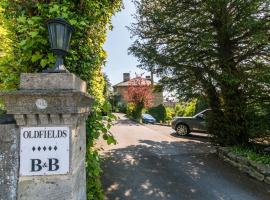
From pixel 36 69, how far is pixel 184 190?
Result: 4304mm

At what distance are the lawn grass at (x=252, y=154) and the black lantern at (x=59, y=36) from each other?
646 centimetres

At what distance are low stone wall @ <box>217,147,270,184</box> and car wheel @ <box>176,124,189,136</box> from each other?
562cm

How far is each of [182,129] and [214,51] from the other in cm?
649

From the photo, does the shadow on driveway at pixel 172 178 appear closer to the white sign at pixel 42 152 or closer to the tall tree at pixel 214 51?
the tall tree at pixel 214 51

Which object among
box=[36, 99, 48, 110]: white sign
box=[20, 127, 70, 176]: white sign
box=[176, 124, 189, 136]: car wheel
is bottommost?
box=[176, 124, 189, 136]: car wheel

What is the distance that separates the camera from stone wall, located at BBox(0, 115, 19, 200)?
2.38 metres

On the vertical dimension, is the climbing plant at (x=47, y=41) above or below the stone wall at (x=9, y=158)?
above

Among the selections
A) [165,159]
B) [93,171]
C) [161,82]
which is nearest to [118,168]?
[165,159]

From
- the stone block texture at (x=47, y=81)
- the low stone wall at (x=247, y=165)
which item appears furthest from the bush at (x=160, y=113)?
the stone block texture at (x=47, y=81)

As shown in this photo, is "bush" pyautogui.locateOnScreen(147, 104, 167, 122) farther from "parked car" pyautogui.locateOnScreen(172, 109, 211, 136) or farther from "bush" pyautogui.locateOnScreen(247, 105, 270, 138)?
"bush" pyautogui.locateOnScreen(247, 105, 270, 138)

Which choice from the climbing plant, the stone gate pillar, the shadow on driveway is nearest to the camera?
the stone gate pillar

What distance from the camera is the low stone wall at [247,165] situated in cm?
653

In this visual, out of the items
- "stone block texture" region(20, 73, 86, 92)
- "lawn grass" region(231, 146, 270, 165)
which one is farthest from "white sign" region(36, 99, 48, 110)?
"lawn grass" region(231, 146, 270, 165)

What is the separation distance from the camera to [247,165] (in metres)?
7.20
